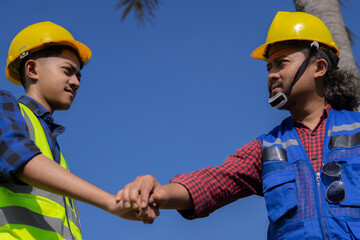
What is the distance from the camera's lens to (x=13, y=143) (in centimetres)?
317

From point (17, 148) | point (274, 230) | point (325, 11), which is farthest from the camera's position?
point (325, 11)

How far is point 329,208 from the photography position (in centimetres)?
343

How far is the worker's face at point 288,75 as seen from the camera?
409cm

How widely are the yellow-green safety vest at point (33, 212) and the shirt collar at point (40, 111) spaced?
0.68 feet

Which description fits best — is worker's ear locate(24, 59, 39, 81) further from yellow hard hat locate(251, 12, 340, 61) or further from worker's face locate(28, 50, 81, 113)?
yellow hard hat locate(251, 12, 340, 61)

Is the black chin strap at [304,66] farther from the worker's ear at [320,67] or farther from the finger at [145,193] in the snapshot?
the finger at [145,193]

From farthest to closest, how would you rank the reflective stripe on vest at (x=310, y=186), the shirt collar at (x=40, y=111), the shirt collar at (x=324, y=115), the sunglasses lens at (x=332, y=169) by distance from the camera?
the shirt collar at (x=324, y=115) < the shirt collar at (x=40, y=111) < the sunglasses lens at (x=332, y=169) < the reflective stripe on vest at (x=310, y=186)

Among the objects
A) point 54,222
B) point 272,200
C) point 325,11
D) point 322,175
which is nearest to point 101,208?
point 54,222

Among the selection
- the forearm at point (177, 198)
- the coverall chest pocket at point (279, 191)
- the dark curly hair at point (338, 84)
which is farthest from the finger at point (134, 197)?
the dark curly hair at point (338, 84)

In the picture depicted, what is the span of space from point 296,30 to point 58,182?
2.11m

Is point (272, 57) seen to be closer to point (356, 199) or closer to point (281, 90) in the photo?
point (281, 90)

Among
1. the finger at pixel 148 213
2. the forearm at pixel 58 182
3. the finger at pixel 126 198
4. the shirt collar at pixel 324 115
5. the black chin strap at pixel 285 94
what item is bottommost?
the finger at pixel 148 213

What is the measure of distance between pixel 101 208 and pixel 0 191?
0.56 m

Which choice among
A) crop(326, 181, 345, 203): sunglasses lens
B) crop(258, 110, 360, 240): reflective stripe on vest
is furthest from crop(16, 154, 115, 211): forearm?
crop(326, 181, 345, 203): sunglasses lens
